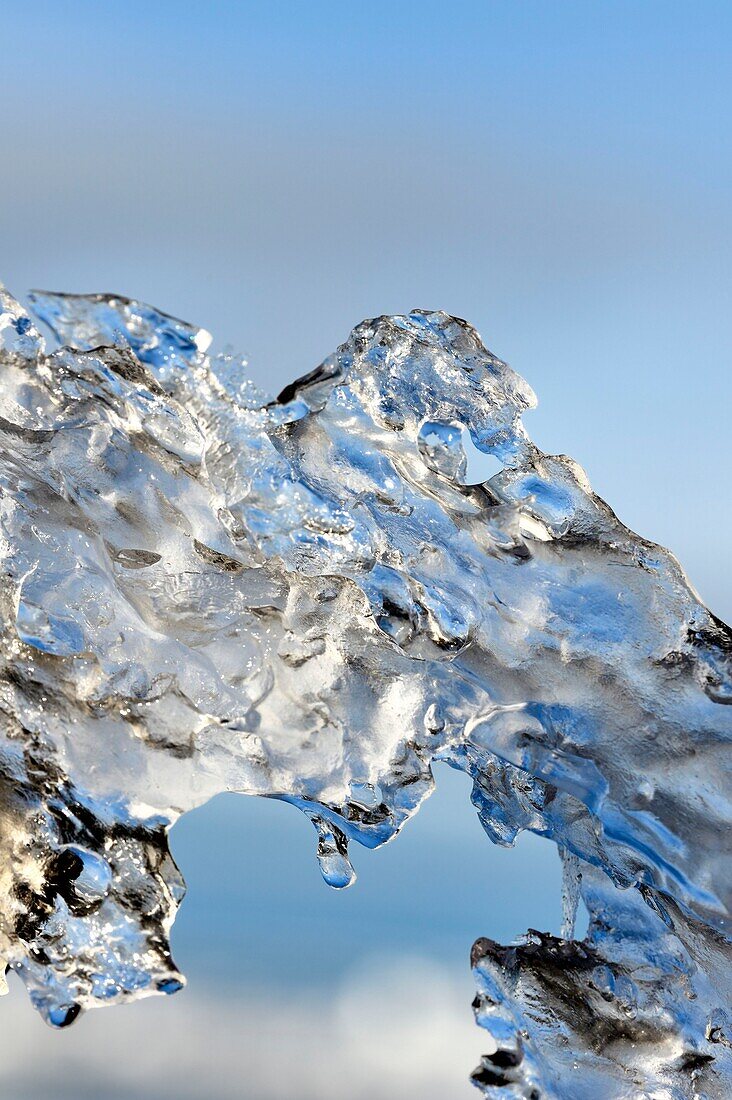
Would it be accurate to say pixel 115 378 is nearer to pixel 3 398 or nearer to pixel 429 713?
pixel 3 398

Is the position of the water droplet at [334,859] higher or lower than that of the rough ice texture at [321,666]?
lower

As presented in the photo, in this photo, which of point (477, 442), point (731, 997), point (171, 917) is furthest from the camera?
point (477, 442)

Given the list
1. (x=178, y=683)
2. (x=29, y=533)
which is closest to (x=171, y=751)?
(x=178, y=683)

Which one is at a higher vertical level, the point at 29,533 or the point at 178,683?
the point at 29,533

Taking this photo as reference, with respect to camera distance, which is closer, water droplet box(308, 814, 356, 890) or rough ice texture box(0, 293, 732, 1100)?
rough ice texture box(0, 293, 732, 1100)

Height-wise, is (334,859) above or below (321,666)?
below

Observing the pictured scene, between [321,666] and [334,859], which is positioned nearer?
[321,666]

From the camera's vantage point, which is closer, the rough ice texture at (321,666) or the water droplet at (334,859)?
the rough ice texture at (321,666)

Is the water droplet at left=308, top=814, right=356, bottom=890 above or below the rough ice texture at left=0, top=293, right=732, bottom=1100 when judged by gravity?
below
